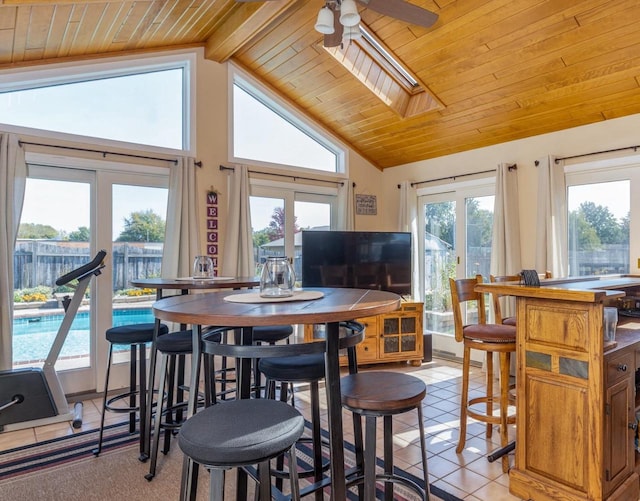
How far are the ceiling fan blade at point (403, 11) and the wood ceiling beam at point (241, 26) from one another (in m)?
0.93

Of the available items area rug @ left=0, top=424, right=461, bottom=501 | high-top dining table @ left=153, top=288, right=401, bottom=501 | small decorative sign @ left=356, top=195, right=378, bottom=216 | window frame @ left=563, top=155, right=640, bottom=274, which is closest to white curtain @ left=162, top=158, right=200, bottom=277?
area rug @ left=0, top=424, right=461, bottom=501

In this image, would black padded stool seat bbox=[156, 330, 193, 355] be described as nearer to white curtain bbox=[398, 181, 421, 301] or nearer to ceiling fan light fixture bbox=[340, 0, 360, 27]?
ceiling fan light fixture bbox=[340, 0, 360, 27]

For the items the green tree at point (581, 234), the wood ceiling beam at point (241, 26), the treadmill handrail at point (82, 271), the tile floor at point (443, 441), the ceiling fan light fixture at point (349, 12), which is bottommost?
the tile floor at point (443, 441)

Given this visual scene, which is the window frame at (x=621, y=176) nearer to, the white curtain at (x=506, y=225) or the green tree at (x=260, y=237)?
the white curtain at (x=506, y=225)

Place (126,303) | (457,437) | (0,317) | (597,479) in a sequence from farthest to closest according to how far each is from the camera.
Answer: (126,303), (0,317), (457,437), (597,479)

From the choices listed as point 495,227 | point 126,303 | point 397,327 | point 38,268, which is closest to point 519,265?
point 495,227

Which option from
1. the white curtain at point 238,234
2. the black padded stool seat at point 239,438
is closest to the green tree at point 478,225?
the white curtain at point 238,234

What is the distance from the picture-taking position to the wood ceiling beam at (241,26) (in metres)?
3.28

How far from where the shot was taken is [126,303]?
13.0 ft

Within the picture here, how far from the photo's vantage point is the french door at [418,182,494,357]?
15.4 ft

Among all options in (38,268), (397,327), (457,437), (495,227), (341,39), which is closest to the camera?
(341,39)

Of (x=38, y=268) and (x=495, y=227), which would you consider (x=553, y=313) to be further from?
(x=38, y=268)

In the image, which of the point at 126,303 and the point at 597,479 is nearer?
the point at 597,479

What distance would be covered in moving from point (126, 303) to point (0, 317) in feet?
3.12
